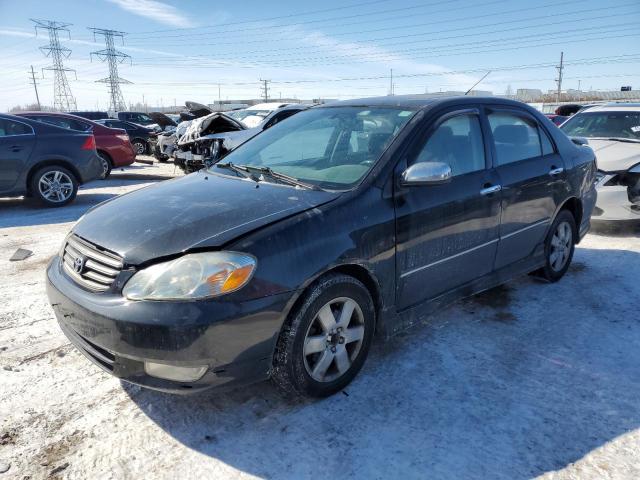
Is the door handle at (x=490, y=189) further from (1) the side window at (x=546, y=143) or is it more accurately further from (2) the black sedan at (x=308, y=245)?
(1) the side window at (x=546, y=143)

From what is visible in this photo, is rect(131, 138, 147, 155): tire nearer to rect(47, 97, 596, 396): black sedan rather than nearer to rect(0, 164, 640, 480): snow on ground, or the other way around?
rect(0, 164, 640, 480): snow on ground

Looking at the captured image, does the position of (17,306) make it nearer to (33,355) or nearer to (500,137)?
(33,355)

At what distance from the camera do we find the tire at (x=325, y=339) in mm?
2428

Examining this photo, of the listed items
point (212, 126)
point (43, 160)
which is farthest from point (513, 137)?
point (43, 160)

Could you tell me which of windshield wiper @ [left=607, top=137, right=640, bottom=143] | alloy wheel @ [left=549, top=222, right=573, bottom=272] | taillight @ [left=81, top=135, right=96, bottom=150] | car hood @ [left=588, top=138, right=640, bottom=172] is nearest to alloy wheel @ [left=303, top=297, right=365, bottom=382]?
alloy wheel @ [left=549, top=222, right=573, bottom=272]

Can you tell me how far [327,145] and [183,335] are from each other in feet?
6.04

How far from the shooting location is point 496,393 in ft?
9.03

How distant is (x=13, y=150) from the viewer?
7328mm

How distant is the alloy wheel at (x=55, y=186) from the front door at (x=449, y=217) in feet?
22.3

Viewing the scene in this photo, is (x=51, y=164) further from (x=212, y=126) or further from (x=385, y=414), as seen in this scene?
(x=385, y=414)

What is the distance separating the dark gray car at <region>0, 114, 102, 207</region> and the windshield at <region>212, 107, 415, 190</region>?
529cm

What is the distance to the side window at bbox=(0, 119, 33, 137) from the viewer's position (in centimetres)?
740

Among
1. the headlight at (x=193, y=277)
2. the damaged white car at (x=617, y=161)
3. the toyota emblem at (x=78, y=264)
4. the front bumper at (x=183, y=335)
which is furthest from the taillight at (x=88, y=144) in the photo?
the damaged white car at (x=617, y=161)

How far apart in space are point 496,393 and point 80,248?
2.46 metres
